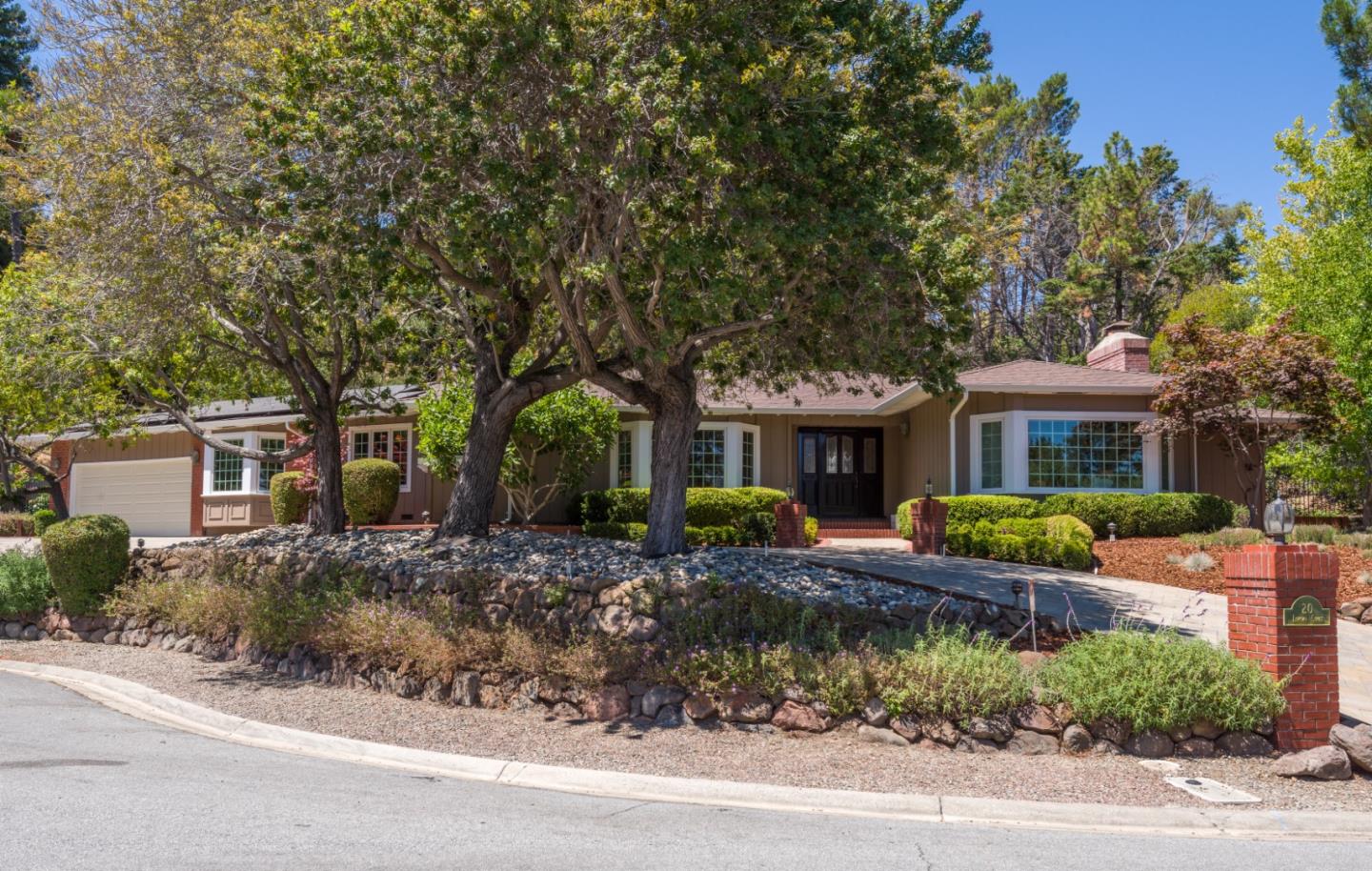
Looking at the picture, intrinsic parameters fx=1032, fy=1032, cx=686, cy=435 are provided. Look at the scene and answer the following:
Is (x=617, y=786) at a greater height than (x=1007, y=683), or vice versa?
(x=1007, y=683)

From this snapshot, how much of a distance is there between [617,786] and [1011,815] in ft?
8.84

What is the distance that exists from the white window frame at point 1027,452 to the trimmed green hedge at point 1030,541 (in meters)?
2.75

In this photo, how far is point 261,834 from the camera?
228 inches

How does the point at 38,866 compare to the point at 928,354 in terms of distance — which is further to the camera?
the point at 928,354

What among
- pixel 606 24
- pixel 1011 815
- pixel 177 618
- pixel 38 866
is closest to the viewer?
pixel 38 866

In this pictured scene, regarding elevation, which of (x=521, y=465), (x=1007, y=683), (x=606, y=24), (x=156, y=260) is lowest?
(x=1007, y=683)

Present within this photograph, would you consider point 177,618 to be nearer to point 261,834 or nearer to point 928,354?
point 261,834

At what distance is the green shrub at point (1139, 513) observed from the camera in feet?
60.1

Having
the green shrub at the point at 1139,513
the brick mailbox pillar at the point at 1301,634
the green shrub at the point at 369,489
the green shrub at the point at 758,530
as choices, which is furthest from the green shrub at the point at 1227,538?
the green shrub at the point at 369,489

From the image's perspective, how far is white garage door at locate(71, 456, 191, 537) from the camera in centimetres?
2678

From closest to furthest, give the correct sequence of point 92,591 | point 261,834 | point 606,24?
point 261,834 → point 606,24 → point 92,591

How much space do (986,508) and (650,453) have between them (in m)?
6.81

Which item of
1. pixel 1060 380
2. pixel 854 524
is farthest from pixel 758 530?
pixel 1060 380

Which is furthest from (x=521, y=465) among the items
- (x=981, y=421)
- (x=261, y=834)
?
(x=261, y=834)
